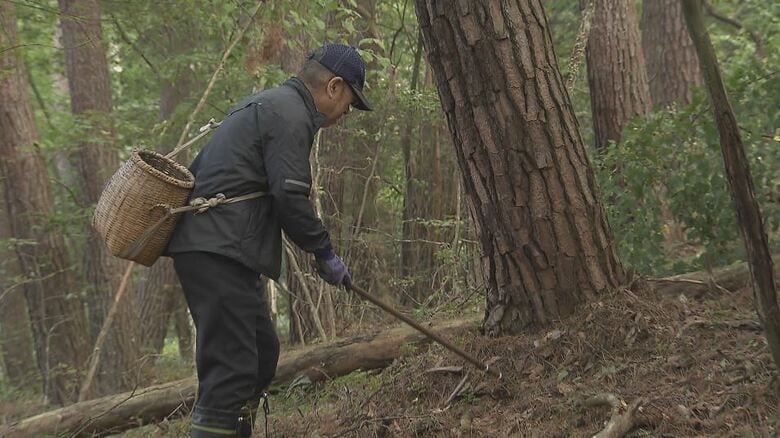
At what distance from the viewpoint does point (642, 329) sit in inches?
145

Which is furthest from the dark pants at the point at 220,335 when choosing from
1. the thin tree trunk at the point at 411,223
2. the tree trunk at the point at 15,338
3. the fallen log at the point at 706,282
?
the tree trunk at the point at 15,338

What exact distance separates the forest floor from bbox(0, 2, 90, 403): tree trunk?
595cm

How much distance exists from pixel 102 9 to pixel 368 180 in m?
4.07

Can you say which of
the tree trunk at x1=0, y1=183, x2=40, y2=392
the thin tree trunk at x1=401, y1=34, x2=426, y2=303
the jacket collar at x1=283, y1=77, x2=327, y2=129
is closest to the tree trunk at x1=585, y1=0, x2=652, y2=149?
the thin tree trunk at x1=401, y1=34, x2=426, y2=303

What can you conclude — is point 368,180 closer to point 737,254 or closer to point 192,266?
point 737,254

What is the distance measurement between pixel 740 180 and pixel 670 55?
291 inches

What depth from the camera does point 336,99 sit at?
3.79 m

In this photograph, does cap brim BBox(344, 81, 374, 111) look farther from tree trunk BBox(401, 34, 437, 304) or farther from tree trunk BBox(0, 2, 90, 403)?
tree trunk BBox(0, 2, 90, 403)

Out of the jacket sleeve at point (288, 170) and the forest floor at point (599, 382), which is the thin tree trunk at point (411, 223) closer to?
the forest floor at point (599, 382)

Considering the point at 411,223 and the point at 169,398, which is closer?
the point at 169,398

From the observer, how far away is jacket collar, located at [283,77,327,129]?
145 inches

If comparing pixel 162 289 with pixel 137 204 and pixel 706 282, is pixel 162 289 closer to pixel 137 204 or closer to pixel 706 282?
pixel 137 204

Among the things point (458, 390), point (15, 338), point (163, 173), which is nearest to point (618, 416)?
point (458, 390)

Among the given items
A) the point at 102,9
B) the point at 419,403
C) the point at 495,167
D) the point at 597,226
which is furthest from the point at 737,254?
the point at 102,9
